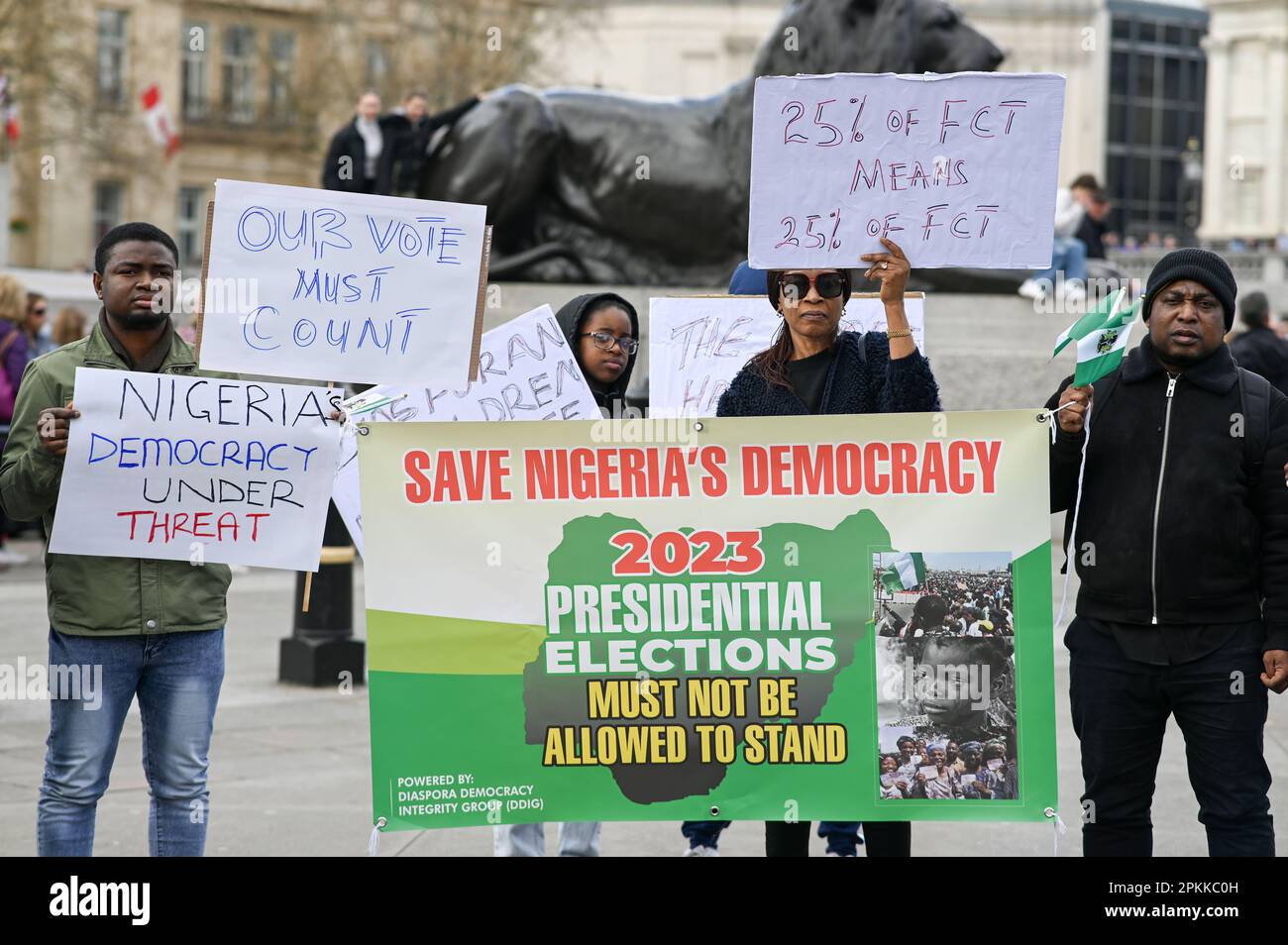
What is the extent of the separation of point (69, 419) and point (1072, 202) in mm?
11275

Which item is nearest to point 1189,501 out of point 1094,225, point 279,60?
point 1094,225

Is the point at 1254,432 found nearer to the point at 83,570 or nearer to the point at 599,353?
the point at 599,353

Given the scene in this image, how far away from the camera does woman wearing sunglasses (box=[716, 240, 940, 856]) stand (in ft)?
15.3

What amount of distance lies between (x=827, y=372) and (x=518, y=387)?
94 cm

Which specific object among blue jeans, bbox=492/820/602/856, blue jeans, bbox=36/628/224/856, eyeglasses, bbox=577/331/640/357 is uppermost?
eyeglasses, bbox=577/331/640/357

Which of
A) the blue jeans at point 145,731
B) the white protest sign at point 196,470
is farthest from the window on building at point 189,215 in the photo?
the blue jeans at point 145,731

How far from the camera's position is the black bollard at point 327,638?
886 centimetres

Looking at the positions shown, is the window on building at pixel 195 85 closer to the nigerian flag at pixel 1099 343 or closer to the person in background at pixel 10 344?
the person in background at pixel 10 344

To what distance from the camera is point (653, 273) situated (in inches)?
519

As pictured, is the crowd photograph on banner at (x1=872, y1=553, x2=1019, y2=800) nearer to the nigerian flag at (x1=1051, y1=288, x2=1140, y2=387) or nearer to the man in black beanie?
the man in black beanie

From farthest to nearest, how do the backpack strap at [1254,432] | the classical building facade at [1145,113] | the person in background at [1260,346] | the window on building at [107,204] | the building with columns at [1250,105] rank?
the building with columns at [1250,105], the classical building facade at [1145,113], the window on building at [107,204], the person in background at [1260,346], the backpack strap at [1254,432]

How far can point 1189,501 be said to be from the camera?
15.2 ft

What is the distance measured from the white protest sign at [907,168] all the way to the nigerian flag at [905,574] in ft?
2.42

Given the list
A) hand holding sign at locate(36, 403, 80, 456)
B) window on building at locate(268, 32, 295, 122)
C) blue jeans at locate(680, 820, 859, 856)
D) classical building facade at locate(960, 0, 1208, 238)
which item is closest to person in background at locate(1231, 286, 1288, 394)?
blue jeans at locate(680, 820, 859, 856)
